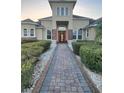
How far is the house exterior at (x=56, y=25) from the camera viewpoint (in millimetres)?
29797

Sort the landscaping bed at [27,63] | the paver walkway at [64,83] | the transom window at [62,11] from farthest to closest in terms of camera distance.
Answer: the transom window at [62,11] < the paver walkway at [64,83] < the landscaping bed at [27,63]

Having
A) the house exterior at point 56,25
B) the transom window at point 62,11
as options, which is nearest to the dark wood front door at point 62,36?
the house exterior at point 56,25

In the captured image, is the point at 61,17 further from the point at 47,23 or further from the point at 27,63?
the point at 27,63

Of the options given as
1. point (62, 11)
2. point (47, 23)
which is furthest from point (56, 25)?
point (62, 11)

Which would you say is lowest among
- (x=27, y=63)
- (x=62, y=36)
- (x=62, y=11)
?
(x=27, y=63)

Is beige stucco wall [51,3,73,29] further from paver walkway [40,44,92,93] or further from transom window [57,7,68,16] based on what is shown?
paver walkway [40,44,92,93]

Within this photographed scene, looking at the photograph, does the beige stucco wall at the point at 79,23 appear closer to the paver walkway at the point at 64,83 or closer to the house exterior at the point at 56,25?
the house exterior at the point at 56,25

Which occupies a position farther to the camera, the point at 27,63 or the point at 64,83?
the point at 64,83

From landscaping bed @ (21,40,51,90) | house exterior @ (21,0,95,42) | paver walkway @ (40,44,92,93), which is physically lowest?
paver walkway @ (40,44,92,93)

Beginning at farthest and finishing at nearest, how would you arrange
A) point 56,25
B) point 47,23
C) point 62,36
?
point 62,36 < point 47,23 < point 56,25

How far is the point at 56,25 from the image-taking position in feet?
101

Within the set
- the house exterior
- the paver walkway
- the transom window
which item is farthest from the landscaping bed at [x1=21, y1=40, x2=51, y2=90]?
the transom window

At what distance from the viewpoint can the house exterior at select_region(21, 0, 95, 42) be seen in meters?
29.8
